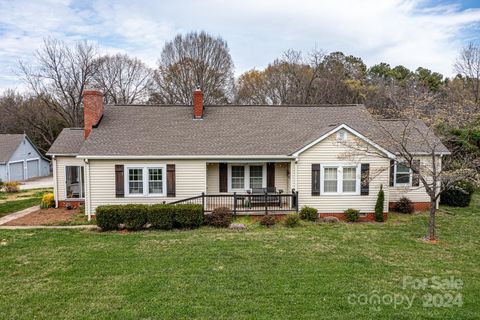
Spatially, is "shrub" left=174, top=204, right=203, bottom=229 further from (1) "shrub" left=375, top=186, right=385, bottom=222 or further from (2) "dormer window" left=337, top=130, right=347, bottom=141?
(1) "shrub" left=375, top=186, right=385, bottom=222

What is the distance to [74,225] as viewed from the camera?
1393cm

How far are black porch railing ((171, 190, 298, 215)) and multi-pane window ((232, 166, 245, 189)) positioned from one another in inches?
36.2

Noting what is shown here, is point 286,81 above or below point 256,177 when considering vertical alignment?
above

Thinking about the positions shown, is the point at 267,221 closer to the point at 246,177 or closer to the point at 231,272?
the point at 246,177

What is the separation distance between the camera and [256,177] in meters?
16.7

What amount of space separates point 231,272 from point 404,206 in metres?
11.5

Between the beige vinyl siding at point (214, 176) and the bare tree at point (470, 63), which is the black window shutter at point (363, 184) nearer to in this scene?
the beige vinyl siding at point (214, 176)

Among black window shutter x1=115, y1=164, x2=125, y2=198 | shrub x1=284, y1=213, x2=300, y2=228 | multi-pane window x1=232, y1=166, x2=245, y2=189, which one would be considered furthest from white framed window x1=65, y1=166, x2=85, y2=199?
shrub x1=284, y1=213, x2=300, y2=228

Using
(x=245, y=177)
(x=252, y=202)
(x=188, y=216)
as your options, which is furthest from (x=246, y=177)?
(x=188, y=216)

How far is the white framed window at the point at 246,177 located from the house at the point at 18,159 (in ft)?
89.8

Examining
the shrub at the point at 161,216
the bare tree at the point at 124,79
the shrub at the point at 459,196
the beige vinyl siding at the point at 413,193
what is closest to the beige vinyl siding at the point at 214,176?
the shrub at the point at 161,216

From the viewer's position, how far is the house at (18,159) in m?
32.0

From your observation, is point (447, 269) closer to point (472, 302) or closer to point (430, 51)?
point (472, 302)

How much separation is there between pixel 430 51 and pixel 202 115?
28.7m
